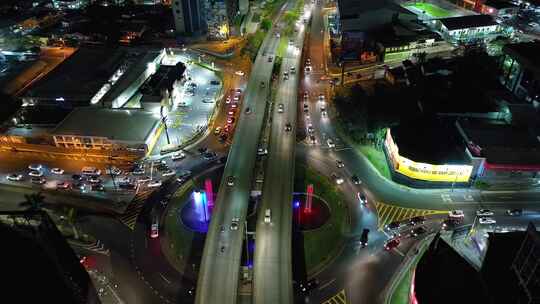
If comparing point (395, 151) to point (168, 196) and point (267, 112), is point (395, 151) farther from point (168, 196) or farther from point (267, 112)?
point (168, 196)

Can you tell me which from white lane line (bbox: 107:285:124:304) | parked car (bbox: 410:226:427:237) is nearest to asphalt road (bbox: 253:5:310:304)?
white lane line (bbox: 107:285:124:304)

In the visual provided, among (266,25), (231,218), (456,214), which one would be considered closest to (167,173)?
(231,218)

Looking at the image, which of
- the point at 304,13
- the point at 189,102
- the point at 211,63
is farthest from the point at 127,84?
the point at 304,13

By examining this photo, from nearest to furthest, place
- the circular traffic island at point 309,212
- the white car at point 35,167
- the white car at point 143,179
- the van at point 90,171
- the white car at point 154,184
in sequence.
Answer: the circular traffic island at point 309,212 < the white car at point 154,184 < the white car at point 143,179 < the van at point 90,171 < the white car at point 35,167

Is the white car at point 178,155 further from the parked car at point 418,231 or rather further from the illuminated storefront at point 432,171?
the parked car at point 418,231

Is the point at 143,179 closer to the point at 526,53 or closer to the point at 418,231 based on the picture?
the point at 418,231

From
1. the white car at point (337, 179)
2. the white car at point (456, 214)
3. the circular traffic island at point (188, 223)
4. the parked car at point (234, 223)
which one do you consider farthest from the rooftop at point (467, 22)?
the parked car at point (234, 223)
